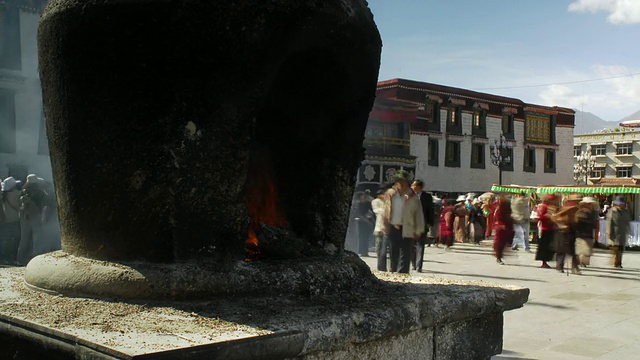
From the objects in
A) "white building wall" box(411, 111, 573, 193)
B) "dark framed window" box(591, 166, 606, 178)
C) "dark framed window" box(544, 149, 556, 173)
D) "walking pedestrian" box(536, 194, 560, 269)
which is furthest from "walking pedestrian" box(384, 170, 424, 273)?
"dark framed window" box(591, 166, 606, 178)

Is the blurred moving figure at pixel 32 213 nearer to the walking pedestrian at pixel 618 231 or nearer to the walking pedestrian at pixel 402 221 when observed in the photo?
the walking pedestrian at pixel 402 221

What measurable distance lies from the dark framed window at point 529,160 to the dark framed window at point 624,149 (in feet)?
44.5

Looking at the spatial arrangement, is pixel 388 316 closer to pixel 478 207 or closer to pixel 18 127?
pixel 478 207

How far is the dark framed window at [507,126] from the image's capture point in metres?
43.4

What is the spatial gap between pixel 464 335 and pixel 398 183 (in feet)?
19.8

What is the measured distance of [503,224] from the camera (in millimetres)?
11906

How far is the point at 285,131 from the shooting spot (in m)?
3.31

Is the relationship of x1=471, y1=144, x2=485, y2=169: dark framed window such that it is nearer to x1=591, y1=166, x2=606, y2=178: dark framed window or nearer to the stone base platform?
x1=591, y1=166, x2=606, y2=178: dark framed window

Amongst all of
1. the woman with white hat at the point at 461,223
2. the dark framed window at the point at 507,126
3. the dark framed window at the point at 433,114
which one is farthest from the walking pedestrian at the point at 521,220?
the dark framed window at the point at 507,126

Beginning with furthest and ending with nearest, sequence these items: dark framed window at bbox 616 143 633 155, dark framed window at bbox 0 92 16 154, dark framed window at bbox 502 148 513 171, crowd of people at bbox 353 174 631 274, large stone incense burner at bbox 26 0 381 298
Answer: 1. dark framed window at bbox 616 143 633 155
2. dark framed window at bbox 502 148 513 171
3. dark framed window at bbox 0 92 16 154
4. crowd of people at bbox 353 174 631 274
5. large stone incense burner at bbox 26 0 381 298

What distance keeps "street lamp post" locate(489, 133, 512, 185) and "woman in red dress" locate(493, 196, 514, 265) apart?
23215 millimetres

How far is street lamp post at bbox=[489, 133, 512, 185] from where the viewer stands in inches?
1409

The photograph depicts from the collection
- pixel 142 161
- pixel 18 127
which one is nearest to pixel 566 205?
pixel 142 161

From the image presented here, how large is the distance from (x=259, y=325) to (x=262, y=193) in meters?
1.18
